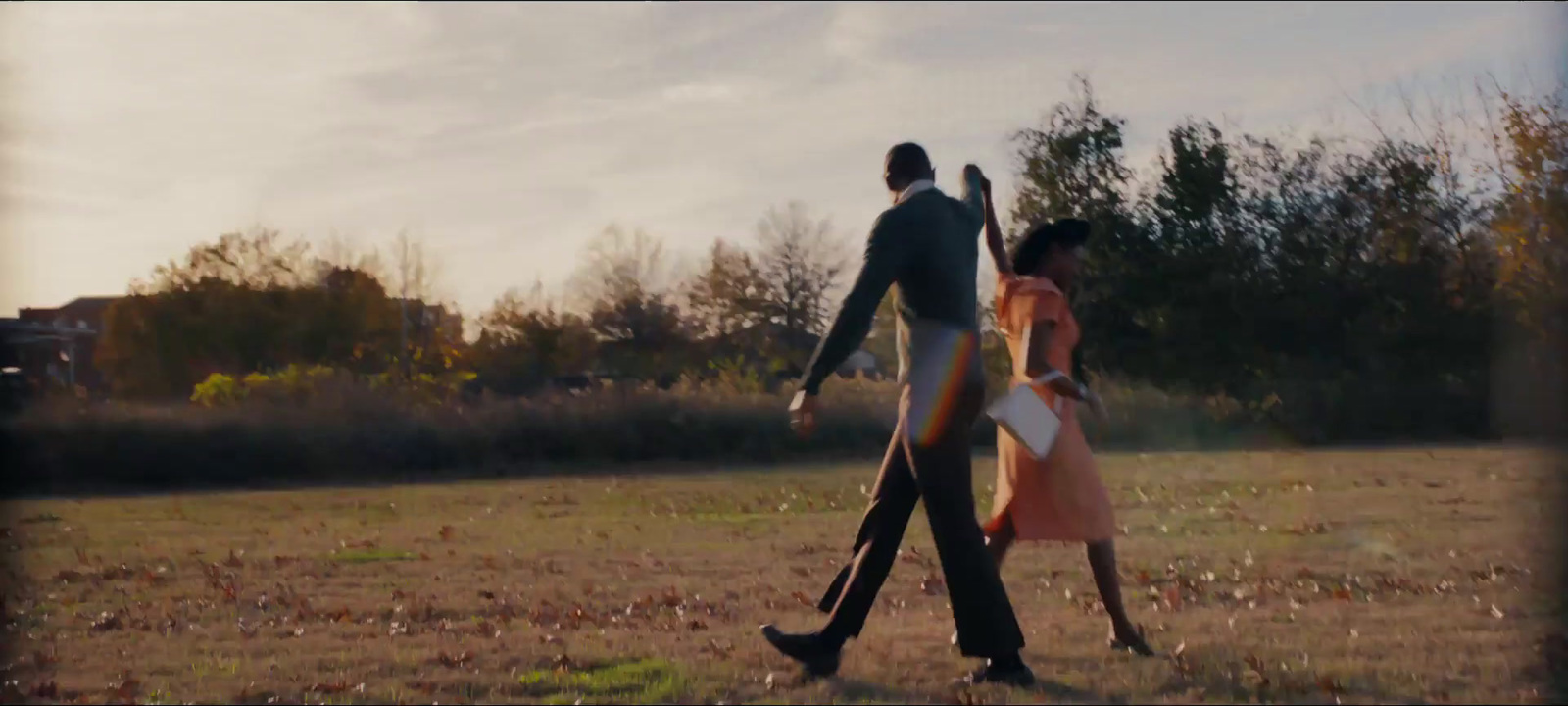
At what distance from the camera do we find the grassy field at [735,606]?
6109mm

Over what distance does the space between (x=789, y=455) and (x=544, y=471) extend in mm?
5599

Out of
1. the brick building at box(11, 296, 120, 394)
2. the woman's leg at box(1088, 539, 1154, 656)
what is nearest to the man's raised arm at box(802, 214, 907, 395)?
the woman's leg at box(1088, 539, 1154, 656)

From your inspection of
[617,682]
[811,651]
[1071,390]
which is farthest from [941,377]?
[617,682]

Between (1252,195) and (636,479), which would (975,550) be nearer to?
(636,479)

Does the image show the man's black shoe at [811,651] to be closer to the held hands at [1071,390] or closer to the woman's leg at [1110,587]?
the woman's leg at [1110,587]

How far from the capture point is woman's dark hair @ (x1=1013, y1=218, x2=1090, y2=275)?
266 inches

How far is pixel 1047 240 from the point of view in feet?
22.3

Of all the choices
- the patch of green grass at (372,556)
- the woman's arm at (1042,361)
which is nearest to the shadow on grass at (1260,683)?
the woman's arm at (1042,361)

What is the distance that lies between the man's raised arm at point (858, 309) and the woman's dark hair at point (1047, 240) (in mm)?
Answer: 1182

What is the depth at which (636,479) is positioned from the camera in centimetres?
2725

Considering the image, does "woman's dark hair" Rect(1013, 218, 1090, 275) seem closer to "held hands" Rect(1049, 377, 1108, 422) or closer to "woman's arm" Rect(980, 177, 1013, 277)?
"woman's arm" Rect(980, 177, 1013, 277)

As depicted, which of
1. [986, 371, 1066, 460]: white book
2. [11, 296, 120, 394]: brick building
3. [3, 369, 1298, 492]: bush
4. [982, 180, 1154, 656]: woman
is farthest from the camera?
[11, 296, 120, 394]: brick building

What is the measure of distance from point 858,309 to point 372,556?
27.2ft

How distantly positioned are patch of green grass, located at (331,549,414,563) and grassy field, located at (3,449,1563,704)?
0.07 meters
